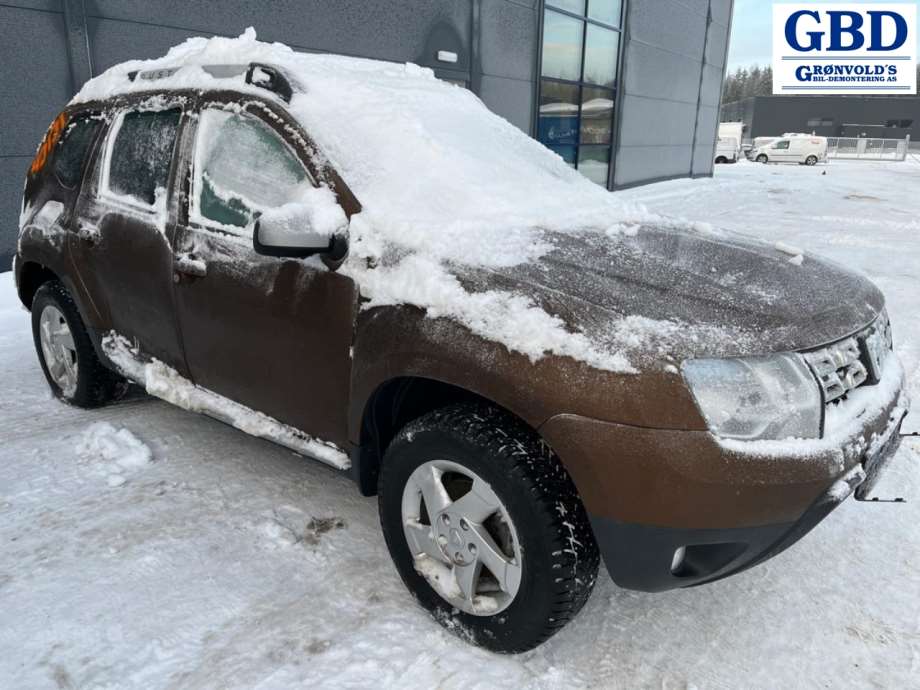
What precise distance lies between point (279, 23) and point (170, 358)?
22.6 ft

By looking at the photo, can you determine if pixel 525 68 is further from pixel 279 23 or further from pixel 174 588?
pixel 174 588

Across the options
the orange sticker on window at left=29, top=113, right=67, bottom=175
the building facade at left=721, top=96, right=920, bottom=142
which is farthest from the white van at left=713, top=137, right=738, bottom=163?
the orange sticker on window at left=29, top=113, right=67, bottom=175

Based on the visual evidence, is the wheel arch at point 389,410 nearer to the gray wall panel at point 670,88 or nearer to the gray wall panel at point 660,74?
the gray wall panel at point 670,88

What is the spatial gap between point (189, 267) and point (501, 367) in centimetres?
151

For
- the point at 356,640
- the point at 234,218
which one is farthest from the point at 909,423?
the point at 234,218

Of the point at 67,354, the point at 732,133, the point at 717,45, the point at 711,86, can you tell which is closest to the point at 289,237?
the point at 67,354

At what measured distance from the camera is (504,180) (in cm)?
283

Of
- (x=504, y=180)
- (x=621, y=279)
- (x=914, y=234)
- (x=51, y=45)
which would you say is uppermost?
(x=51, y=45)

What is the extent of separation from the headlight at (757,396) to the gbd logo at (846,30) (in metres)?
42.4

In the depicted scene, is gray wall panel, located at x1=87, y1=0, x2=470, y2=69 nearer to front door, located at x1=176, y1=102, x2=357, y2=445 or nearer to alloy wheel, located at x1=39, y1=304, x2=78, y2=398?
alloy wheel, located at x1=39, y1=304, x2=78, y2=398

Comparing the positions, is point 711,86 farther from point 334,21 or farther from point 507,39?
point 334,21

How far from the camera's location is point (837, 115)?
200 ft

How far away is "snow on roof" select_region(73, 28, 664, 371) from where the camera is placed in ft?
6.95

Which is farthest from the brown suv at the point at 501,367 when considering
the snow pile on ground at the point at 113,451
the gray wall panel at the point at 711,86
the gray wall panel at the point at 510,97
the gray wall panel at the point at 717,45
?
the gray wall panel at the point at 717,45
